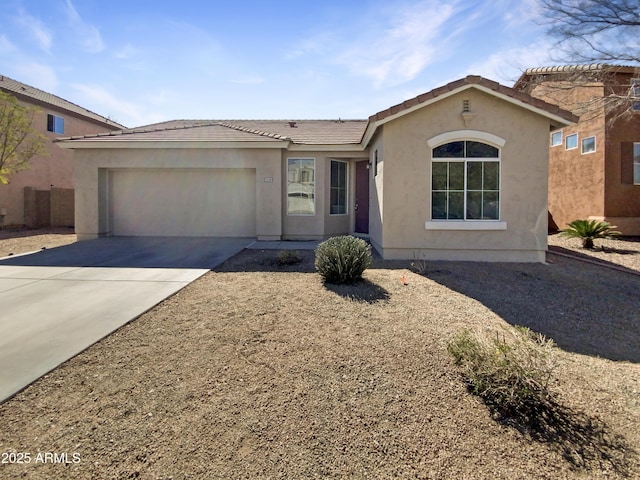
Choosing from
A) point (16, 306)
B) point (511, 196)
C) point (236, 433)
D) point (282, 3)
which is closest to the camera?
point (236, 433)

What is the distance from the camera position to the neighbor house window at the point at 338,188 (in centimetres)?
1314

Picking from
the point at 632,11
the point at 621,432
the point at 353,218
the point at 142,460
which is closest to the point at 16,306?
the point at 142,460

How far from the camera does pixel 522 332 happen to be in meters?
3.86

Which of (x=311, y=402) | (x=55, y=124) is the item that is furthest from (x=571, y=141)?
(x=55, y=124)

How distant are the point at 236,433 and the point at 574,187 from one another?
62.8ft

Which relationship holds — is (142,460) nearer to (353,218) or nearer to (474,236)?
(474,236)

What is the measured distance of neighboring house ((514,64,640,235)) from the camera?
13711 millimetres

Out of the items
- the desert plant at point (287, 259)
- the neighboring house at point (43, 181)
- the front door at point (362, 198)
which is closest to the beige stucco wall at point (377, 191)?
the front door at point (362, 198)

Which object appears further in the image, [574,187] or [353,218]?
[574,187]

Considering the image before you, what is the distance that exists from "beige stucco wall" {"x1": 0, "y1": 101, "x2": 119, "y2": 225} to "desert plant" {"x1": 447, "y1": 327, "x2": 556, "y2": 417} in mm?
19920

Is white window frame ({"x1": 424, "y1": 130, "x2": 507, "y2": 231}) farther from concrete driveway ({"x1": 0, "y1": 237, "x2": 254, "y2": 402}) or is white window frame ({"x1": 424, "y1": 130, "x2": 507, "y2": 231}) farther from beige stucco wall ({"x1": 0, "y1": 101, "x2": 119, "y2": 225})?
beige stucco wall ({"x1": 0, "y1": 101, "x2": 119, "y2": 225})

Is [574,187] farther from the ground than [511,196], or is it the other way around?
[574,187]

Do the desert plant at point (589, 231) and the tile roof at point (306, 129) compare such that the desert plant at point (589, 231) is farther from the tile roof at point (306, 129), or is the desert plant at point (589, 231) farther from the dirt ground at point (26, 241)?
the dirt ground at point (26, 241)

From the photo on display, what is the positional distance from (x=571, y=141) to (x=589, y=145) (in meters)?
1.39
